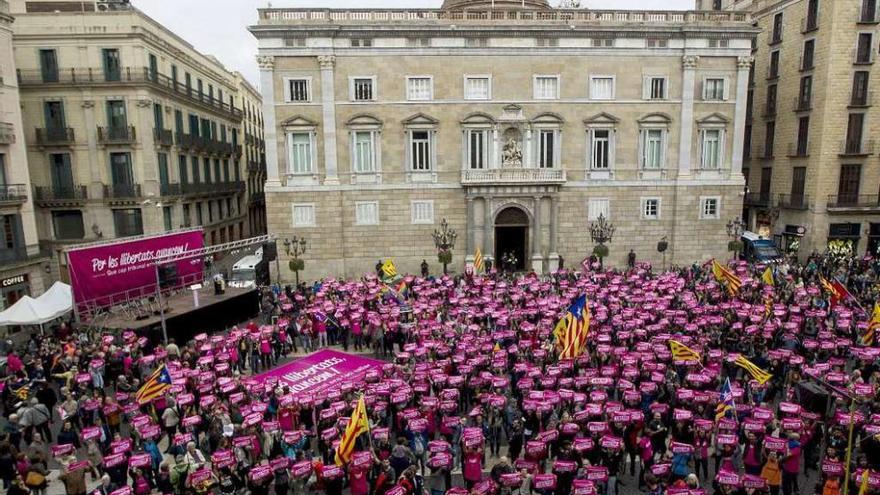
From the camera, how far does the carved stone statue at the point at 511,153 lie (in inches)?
1471

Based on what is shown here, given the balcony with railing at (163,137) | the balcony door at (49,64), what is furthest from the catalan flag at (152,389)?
the balcony door at (49,64)

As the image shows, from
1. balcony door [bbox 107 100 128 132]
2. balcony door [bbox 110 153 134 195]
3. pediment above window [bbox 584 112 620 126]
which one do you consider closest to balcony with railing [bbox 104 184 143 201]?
balcony door [bbox 110 153 134 195]

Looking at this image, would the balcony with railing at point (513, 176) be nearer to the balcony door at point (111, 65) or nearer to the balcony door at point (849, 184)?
the balcony door at point (849, 184)

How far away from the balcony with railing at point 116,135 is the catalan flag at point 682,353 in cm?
3491

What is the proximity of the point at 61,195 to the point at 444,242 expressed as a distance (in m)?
24.9

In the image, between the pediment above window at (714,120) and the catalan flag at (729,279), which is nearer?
the catalan flag at (729,279)

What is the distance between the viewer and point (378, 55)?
36.2 metres

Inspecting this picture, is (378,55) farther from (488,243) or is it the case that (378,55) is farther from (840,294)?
(840,294)

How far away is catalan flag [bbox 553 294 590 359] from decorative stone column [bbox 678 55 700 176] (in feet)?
76.2

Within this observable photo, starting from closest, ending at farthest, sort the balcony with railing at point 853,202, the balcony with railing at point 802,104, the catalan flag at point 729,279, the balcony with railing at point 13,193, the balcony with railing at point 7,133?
the catalan flag at point 729,279 < the balcony with railing at point 7,133 < the balcony with railing at point 13,193 < the balcony with railing at point 853,202 < the balcony with railing at point 802,104

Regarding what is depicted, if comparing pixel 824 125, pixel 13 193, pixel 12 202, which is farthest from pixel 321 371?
pixel 824 125

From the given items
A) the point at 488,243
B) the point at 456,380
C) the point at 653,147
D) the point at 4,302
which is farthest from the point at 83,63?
the point at 653,147

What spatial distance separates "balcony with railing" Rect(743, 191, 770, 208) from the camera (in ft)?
148

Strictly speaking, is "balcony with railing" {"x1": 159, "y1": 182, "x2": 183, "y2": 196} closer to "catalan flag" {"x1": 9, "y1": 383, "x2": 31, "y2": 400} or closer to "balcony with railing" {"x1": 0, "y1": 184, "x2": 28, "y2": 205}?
"balcony with railing" {"x1": 0, "y1": 184, "x2": 28, "y2": 205}
